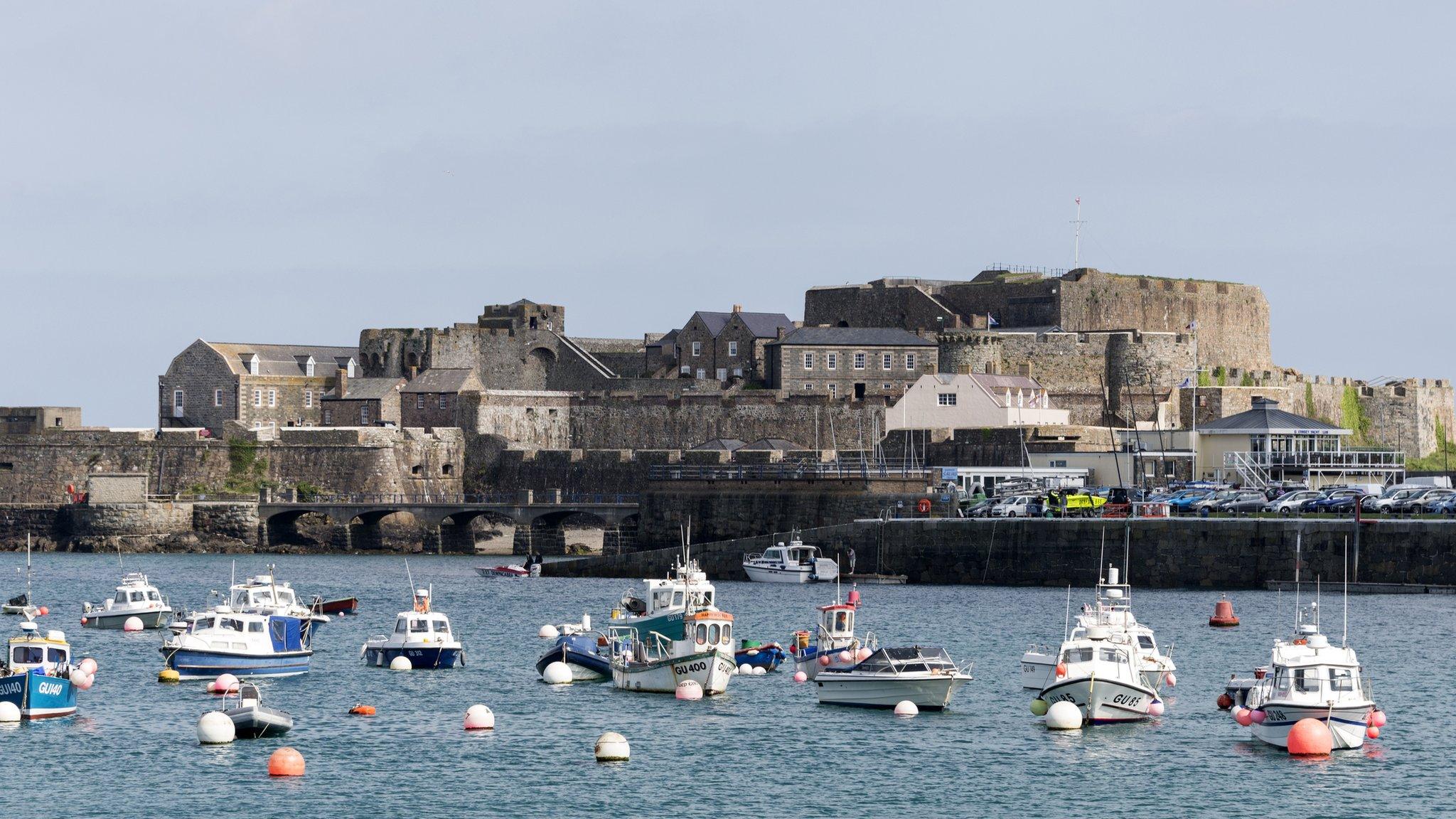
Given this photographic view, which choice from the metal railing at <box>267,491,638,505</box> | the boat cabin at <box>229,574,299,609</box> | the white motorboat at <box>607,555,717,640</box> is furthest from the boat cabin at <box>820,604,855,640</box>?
the metal railing at <box>267,491,638,505</box>

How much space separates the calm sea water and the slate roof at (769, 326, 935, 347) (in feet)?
150

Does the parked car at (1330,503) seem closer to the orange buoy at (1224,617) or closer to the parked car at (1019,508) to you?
the parked car at (1019,508)

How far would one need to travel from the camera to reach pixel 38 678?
39.3 meters

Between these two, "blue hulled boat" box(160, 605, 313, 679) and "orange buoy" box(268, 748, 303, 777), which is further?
"blue hulled boat" box(160, 605, 313, 679)

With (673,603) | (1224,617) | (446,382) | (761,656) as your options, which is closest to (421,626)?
(673,603)

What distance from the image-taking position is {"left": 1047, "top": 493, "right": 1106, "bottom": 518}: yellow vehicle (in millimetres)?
68688

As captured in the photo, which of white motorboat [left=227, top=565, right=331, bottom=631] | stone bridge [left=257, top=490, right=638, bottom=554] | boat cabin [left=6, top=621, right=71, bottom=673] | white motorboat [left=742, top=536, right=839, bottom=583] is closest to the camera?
boat cabin [left=6, top=621, right=71, bottom=673]

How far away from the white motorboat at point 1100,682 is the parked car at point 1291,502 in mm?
27613

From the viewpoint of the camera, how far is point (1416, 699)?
42.2m

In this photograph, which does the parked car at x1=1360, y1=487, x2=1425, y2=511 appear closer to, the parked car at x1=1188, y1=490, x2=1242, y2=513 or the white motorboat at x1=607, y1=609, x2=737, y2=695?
the parked car at x1=1188, y1=490, x2=1242, y2=513

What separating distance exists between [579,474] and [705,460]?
340 inches

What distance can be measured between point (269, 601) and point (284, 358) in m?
58.7

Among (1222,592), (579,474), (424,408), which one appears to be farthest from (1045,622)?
(424,408)

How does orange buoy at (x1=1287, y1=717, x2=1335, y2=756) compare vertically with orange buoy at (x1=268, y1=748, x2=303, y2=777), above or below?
above
